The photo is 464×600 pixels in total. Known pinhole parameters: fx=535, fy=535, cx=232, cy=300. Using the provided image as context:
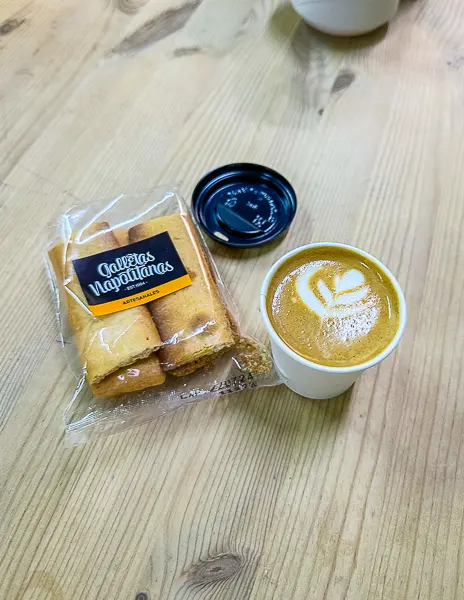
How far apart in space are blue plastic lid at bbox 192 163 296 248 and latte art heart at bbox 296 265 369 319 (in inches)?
5.8

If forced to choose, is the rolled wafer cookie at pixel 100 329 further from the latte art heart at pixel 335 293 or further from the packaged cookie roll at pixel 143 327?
the latte art heart at pixel 335 293

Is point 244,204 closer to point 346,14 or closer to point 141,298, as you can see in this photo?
point 141,298

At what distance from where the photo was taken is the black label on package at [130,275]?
71 centimetres

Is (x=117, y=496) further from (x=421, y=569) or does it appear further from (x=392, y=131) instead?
(x=392, y=131)

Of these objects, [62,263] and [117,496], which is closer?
[117,496]

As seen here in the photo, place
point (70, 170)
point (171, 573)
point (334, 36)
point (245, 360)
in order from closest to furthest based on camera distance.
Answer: point (171, 573), point (245, 360), point (70, 170), point (334, 36)

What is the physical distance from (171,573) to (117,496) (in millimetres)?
106

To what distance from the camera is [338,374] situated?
61 cm

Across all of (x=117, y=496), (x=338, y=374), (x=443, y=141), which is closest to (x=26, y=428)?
(x=117, y=496)

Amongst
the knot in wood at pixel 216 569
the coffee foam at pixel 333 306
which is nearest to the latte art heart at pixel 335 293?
the coffee foam at pixel 333 306

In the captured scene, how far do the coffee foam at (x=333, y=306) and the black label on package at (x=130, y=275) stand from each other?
15 centimetres

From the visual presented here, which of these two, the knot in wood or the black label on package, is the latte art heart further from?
the knot in wood

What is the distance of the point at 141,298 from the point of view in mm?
714

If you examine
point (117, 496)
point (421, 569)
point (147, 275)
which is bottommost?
point (421, 569)
